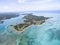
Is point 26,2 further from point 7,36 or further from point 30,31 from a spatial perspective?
point 7,36

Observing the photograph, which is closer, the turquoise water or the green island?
the turquoise water

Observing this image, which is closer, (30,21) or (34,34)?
(34,34)

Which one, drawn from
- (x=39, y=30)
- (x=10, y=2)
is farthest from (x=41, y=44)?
(x=10, y=2)

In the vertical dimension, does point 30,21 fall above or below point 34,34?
above

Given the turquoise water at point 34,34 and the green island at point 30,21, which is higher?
the green island at point 30,21

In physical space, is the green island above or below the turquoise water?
above
